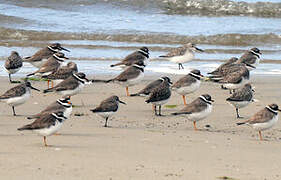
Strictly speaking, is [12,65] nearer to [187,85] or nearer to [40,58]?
[40,58]

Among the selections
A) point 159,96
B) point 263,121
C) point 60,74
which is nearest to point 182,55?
point 60,74

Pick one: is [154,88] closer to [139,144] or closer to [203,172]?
[139,144]

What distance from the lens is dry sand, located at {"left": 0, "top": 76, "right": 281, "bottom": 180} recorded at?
26.5 feet

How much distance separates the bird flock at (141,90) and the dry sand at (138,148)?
290 millimetres

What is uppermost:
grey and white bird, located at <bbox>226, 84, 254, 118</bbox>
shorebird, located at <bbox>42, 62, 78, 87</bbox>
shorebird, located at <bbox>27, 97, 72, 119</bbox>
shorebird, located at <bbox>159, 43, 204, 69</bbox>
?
shorebird, located at <bbox>27, 97, 72, 119</bbox>

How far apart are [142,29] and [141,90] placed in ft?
40.2

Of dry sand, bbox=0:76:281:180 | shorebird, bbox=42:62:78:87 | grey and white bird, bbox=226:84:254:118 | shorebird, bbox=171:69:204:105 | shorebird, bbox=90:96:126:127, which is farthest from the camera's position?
shorebird, bbox=42:62:78:87

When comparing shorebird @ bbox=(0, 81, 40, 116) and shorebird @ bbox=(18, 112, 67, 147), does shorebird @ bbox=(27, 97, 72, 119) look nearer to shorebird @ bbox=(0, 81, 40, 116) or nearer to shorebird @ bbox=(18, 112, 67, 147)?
shorebird @ bbox=(18, 112, 67, 147)

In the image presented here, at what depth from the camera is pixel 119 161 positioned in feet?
28.2

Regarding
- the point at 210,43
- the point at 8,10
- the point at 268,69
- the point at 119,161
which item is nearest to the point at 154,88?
the point at 119,161

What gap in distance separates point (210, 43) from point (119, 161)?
51.8 feet

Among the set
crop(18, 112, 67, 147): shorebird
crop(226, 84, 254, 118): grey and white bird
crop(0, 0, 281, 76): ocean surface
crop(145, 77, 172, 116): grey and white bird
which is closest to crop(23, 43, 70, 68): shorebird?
crop(0, 0, 281, 76): ocean surface

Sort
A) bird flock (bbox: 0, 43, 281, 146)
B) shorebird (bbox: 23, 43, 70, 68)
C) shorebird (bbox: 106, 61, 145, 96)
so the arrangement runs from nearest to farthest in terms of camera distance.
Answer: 1. bird flock (bbox: 0, 43, 281, 146)
2. shorebird (bbox: 106, 61, 145, 96)
3. shorebird (bbox: 23, 43, 70, 68)

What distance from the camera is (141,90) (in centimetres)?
1402
